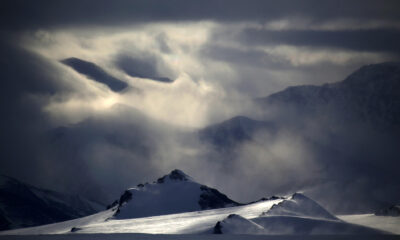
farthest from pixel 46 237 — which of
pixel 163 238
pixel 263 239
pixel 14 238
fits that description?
pixel 263 239

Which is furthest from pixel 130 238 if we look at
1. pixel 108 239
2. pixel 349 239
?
pixel 349 239

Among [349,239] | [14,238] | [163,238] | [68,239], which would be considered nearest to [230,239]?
[163,238]

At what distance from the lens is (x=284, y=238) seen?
140m

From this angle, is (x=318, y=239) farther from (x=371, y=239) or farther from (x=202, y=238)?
(x=202, y=238)

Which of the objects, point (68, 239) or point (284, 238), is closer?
point (68, 239)

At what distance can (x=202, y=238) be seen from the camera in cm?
13562

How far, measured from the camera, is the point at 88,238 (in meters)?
135

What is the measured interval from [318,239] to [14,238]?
68.9 metres

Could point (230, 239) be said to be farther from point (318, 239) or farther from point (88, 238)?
point (88, 238)

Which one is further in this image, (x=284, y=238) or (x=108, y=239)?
(x=284, y=238)

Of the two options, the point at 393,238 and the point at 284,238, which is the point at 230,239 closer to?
the point at 284,238

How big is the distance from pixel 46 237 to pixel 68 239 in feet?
33.3

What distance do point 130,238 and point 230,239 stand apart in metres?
23.0

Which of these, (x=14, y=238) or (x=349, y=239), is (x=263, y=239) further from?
(x=14, y=238)
